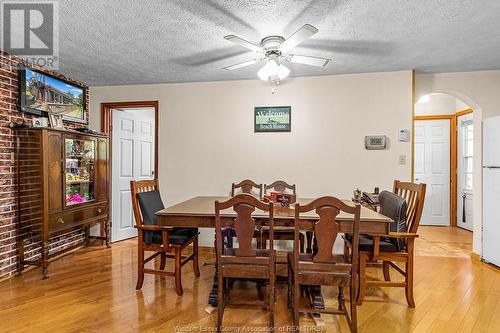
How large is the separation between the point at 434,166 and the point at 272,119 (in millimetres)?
3589

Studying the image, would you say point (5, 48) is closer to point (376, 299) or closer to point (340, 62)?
point (340, 62)

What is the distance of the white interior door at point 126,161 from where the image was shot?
13.9ft

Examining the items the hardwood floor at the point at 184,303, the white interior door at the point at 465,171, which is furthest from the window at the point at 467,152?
the hardwood floor at the point at 184,303

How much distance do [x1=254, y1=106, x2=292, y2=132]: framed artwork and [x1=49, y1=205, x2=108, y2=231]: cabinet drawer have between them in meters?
2.34

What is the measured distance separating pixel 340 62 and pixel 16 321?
12.5ft

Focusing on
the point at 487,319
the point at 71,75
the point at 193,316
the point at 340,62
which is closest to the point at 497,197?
the point at 487,319

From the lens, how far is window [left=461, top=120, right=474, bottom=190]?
4871 mm

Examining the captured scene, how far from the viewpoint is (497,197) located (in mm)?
3129

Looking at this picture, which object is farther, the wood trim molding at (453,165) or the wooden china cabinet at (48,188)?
the wood trim molding at (453,165)

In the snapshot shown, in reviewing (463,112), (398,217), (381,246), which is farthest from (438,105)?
(381,246)

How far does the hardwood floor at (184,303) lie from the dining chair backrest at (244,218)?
603 millimetres

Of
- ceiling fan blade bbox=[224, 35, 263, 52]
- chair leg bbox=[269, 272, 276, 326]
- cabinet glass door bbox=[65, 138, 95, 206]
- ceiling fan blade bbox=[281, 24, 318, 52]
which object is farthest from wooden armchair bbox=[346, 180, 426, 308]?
cabinet glass door bbox=[65, 138, 95, 206]

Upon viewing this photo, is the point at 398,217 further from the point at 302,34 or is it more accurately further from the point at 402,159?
the point at 302,34

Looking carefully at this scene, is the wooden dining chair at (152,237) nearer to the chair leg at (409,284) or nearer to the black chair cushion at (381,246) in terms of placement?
the black chair cushion at (381,246)
